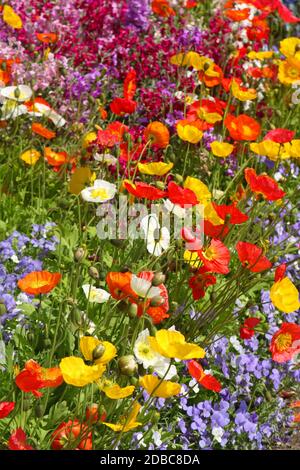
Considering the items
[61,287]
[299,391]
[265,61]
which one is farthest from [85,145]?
[265,61]

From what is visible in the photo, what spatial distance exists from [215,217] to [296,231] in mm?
1280

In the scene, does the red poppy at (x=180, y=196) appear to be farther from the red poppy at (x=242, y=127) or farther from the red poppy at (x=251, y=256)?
the red poppy at (x=242, y=127)

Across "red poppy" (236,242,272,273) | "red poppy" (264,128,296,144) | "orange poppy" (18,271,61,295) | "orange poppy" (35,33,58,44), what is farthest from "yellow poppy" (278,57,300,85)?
"orange poppy" (18,271,61,295)

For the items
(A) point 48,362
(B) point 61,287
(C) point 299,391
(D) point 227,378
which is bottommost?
(C) point 299,391

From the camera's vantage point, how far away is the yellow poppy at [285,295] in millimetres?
2338

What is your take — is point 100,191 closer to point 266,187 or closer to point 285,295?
point 266,187

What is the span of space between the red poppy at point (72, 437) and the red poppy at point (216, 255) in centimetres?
61

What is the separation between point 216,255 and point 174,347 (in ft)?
2.16

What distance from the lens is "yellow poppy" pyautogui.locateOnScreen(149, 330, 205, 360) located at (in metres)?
1.91

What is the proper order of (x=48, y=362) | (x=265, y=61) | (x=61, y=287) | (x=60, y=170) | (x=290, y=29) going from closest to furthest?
(x=48, y=362)
(x=61, y=287)
(x=60, y=170)
(x=265, y=61)
(x=290, y=29)

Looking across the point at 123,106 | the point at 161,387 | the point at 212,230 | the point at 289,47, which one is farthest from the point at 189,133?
the point at 161,387

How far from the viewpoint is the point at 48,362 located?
2344 mm

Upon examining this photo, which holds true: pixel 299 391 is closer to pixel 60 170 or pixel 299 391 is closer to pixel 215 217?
pixel 215 217

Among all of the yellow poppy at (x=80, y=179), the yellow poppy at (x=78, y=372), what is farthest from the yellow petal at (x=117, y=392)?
the yellow poppy at (x=80, y=179)
